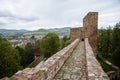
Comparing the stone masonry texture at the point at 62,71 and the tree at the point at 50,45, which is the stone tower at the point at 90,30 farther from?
the stone masonry texture at the point at 62,71

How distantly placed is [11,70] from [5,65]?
926 mm

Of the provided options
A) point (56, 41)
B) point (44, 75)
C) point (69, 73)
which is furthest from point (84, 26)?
point (44, 75)

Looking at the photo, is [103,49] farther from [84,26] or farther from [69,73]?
[69,73]

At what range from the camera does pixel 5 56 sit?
20031 mm

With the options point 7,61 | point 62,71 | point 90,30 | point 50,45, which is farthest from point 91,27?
point 62,71

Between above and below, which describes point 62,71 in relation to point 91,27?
below

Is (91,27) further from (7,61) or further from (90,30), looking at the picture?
(7,61)

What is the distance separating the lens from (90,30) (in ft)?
75.8

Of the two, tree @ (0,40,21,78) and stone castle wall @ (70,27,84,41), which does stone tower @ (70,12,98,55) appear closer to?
stone castle wall @ (70,27,84,41)

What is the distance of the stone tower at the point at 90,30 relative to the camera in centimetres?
2247

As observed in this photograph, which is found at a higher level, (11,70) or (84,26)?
(84,26)

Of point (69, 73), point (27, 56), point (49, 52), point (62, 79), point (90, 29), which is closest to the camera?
point (62, 79)

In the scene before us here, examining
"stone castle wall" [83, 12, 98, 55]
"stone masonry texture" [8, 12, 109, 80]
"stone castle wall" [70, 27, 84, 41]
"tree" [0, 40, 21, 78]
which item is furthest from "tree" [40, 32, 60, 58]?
"stone masonry texture" [8, 12, 109, 80]

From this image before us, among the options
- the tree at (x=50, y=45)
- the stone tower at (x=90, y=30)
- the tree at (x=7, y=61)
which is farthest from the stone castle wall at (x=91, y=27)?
the tree at (x=7, y=61)
